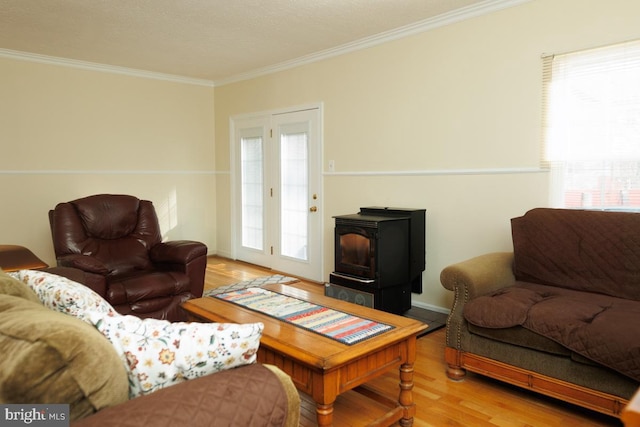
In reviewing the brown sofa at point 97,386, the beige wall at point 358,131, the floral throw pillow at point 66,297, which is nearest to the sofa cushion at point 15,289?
the floral throw pillow at point 66,297

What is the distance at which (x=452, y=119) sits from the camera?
151 inches

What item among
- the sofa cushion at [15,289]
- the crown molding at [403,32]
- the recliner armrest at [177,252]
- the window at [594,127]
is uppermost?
the crown molding at [403,32]

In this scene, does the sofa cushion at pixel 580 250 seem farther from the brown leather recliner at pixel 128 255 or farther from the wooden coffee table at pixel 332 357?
the brown leather recliner at pixel 128 255

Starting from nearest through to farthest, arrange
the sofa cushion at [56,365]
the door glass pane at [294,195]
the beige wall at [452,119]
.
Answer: the sofa cushion at [56,365], the beige wall at [452,119], the door glass pane at [294,195]

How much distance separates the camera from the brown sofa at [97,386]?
993 millimetres

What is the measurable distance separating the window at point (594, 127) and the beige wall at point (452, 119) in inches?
3.6

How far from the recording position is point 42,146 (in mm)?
5109

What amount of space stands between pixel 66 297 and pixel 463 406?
6.45 feet

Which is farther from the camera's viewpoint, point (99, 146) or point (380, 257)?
point (99, 146)

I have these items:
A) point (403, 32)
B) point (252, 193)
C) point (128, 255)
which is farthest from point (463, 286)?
point (252, 193)

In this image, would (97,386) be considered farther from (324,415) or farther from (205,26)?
(205,26)

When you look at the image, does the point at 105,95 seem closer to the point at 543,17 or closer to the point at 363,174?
the point at 363,174

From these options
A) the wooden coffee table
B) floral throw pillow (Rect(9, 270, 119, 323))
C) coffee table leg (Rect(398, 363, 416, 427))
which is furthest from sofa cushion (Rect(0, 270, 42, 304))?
coffee table leg (Rect(398, 363, 416, 427))

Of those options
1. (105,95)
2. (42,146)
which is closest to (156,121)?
(105,95)
